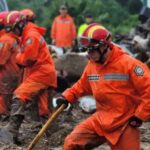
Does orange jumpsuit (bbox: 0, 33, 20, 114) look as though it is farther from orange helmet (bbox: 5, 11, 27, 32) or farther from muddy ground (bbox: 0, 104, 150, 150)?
orange helmet (bbox: 5, 11, 27, 32)

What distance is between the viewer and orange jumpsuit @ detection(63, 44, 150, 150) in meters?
6.79

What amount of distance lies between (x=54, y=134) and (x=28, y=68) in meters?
1.05

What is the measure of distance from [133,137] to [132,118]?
26 centimetres

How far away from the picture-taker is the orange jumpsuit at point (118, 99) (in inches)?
267

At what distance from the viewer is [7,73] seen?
11023mm

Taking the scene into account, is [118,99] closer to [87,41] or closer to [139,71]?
[139,71]

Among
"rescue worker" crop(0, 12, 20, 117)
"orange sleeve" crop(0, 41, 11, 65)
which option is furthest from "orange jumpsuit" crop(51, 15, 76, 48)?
"orange sleeve" crop(0, 41, 11, 65)

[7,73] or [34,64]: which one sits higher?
[34,64]

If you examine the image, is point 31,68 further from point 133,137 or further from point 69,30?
point 69,30

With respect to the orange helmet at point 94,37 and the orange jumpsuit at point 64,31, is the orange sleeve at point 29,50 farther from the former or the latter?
the orange jumpsuit at point 64,31

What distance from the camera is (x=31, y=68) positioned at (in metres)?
9.68

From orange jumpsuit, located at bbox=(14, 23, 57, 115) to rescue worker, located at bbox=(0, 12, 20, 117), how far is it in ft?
2.39

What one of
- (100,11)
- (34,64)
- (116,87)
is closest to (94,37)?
(116,87)

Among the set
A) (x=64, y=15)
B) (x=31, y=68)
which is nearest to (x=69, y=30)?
(x=64, y=15)
